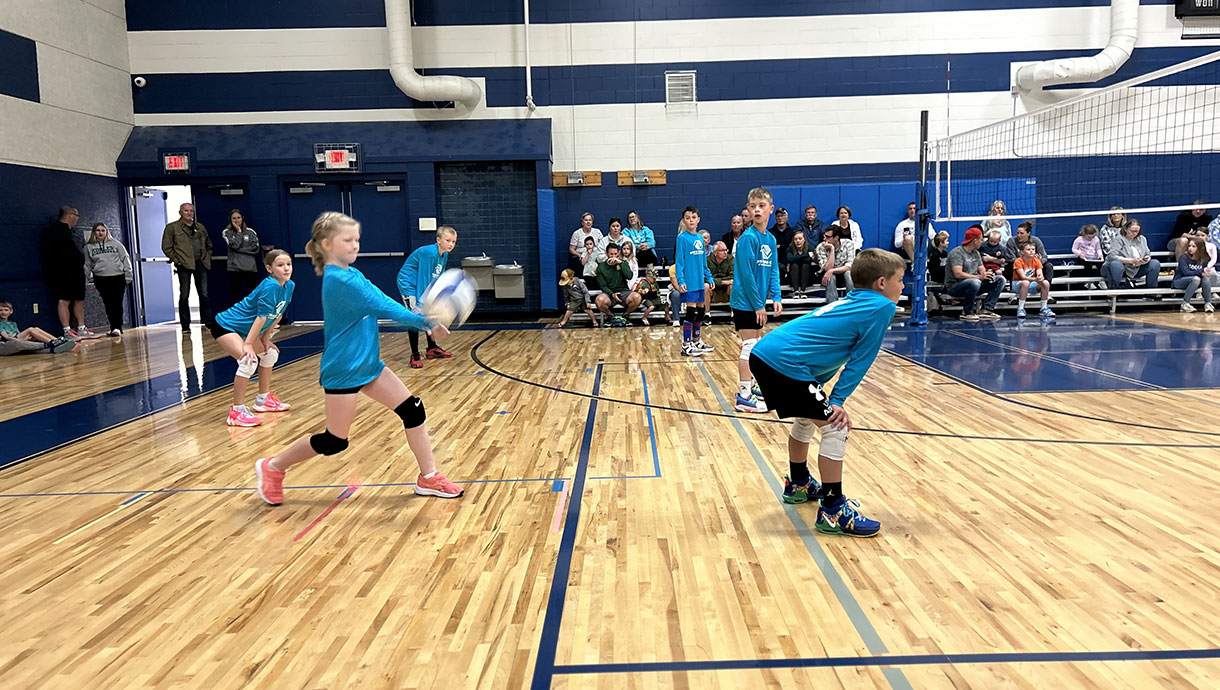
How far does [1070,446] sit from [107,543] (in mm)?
5300

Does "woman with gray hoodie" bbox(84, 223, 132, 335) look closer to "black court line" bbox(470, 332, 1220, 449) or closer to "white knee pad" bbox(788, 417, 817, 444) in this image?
"black court line" bbox(470, 332, 1220, 449)

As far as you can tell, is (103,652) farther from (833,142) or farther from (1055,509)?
(833,142)

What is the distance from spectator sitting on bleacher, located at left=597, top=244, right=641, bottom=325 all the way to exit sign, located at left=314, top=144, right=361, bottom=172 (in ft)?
16.0

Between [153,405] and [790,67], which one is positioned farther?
[790,67]

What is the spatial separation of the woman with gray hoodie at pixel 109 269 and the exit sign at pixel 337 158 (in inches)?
134

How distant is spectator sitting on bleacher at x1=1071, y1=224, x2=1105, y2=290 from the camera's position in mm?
13320

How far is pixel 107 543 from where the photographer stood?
11.8 feet

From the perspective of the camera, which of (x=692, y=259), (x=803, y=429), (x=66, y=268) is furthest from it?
(x=66, y=268)

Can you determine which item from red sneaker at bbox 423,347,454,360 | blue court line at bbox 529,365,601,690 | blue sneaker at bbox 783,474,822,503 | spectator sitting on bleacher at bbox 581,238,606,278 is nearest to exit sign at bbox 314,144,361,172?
spectator sitting on bleacher at bbox 581,238,606,278

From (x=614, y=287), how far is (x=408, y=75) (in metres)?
5.14

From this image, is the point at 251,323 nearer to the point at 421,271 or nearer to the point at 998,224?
the point at 421,271

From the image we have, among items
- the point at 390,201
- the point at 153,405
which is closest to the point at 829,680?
the point at 153,405

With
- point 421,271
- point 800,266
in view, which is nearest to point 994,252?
point 800,266

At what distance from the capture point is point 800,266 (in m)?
12.9
